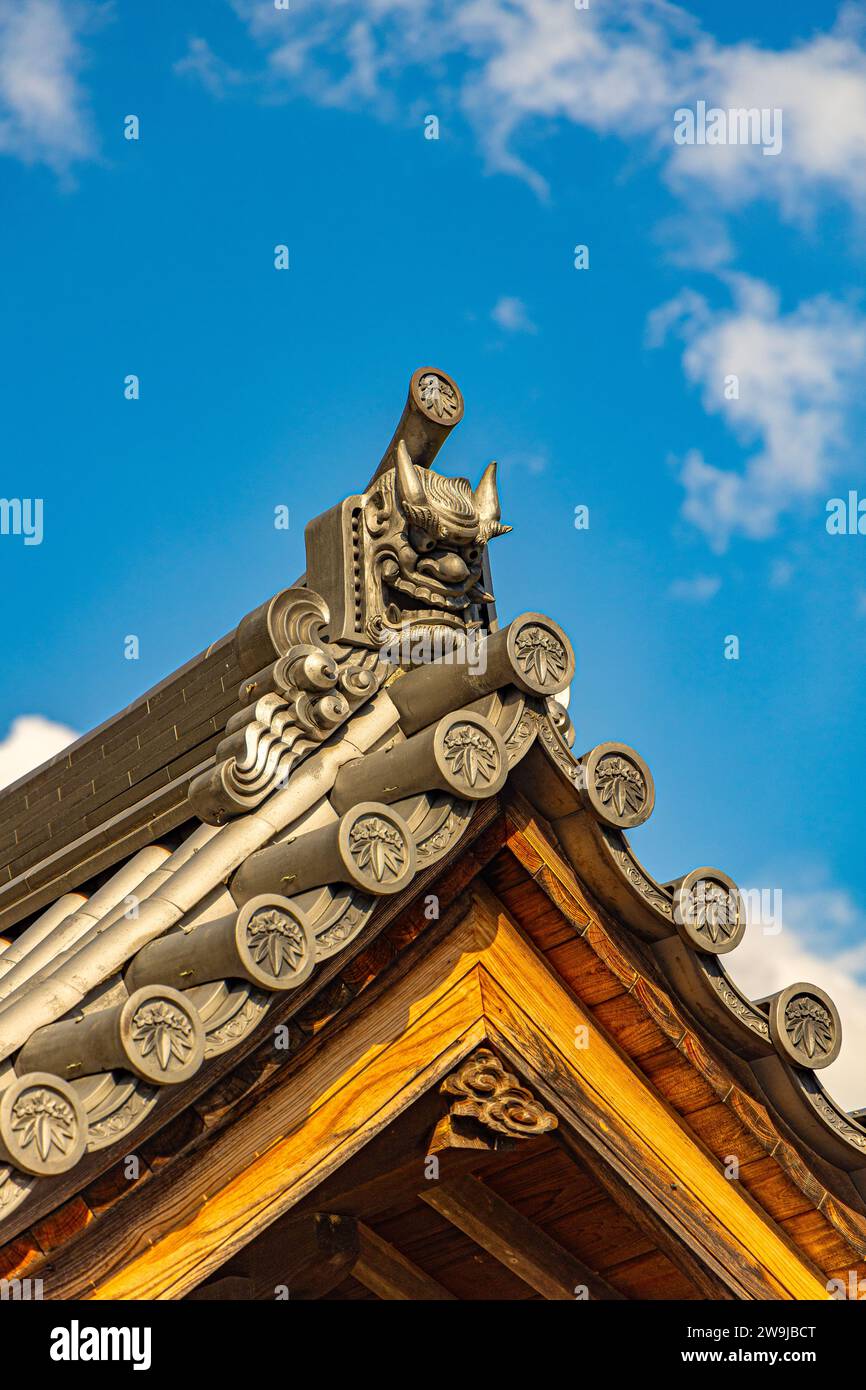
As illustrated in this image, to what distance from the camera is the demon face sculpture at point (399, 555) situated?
25.0 ft

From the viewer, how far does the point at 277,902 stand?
604cm

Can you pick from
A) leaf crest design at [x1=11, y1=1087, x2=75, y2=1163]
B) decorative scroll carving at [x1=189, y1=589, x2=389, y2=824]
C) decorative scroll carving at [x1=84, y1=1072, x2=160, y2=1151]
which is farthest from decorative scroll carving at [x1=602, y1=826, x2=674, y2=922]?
leaf crest design at [x1=11, y1=1087, x2=75, y2=1163]

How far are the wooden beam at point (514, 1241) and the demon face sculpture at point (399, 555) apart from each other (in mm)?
2145

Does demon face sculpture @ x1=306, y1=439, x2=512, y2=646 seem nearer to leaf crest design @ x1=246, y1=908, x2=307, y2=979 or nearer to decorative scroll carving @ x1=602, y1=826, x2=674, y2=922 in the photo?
decorative scroll carving @ x1=602, y1=826, x2=674, y2=922

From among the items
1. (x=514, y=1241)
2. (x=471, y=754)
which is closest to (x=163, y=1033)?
(x=471, y=754)

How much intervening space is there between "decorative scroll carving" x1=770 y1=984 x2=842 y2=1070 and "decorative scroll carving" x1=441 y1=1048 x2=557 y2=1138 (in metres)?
0.88

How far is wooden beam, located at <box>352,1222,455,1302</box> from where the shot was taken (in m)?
7.75

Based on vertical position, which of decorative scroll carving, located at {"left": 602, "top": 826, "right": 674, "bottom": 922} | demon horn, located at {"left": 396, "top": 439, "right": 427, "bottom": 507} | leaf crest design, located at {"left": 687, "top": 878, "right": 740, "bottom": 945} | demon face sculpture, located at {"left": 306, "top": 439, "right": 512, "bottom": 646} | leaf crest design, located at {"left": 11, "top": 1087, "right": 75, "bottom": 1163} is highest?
demon horn, located at {"left": 396, "top": 439, "right": 427, "bottom": 507}

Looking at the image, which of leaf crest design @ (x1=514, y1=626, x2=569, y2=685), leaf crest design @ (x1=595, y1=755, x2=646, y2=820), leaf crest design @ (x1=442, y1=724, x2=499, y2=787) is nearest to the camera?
leaf crest design @ (x1=442, y1=724, x2=499, y2=787)

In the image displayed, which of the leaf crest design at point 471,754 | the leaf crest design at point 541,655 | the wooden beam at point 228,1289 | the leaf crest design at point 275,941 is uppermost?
the leaf crest design at point 541,655

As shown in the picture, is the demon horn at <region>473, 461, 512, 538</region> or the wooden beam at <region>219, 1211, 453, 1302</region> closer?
the wooden beam at <region>219, 1211, 453, 1302</region>

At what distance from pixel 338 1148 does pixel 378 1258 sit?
1412mm

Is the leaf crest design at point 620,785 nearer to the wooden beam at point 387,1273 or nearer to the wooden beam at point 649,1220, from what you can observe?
the wooden beam at point 649,1220

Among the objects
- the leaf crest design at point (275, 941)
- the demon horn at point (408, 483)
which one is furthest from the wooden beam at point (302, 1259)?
the demon horn at point (408, 483)
